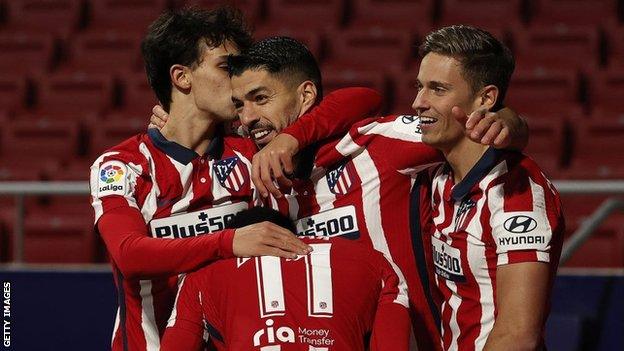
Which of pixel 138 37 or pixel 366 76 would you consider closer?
pixel 366 76

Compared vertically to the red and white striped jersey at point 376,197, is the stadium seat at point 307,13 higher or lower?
higher

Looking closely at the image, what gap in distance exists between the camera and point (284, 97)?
3.12 m

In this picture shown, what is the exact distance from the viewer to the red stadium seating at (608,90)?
7.53 meters

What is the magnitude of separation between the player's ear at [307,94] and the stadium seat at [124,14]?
5988mm

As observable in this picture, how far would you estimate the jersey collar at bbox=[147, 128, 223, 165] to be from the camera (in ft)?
10.6

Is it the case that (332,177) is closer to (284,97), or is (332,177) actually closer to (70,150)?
(284,97)

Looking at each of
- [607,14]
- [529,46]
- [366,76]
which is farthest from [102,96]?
[607,14]

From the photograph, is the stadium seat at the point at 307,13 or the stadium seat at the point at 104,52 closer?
the stadium seat at the point at 104,52

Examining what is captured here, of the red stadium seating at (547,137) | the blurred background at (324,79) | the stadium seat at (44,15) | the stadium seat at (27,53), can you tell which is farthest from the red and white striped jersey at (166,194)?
the stadium seat at (44,15)

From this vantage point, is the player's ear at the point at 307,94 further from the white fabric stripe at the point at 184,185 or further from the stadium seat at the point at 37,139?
the stadium seat at the point at 37,139

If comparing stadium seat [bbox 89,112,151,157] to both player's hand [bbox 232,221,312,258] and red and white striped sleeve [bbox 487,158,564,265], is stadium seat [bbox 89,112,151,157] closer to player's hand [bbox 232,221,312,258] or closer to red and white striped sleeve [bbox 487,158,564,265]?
player's hand [bbox 232,221,312,258]

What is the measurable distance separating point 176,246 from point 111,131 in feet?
16.1

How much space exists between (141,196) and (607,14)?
5.92 metres

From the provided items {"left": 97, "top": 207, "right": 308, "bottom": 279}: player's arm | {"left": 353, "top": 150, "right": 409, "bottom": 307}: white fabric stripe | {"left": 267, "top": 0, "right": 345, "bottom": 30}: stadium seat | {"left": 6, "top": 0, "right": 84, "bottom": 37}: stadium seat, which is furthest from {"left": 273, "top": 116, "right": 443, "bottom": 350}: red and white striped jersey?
{"left": 6, "top": 0, "right": 84, "bottom": 37}: stadium seat
